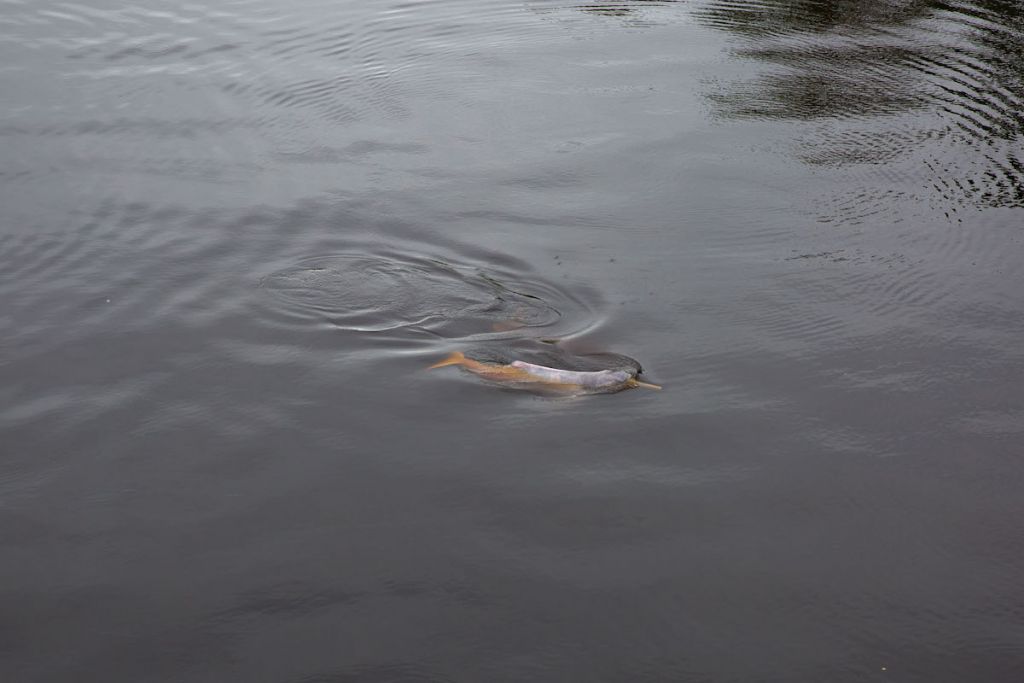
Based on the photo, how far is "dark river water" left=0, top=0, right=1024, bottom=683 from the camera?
4809 millimetres

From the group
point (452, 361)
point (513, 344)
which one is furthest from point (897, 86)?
point (452, 361)

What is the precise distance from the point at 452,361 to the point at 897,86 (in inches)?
233

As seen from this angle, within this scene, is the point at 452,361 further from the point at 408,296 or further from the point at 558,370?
the point at 408,296

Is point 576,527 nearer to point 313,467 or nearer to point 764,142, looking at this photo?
point 313,467

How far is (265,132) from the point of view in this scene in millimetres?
9695

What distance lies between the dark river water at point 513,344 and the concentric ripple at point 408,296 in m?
0.03

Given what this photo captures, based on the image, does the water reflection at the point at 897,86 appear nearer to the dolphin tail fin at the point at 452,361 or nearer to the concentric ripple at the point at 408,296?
the concentric ripple at the point at 408,296

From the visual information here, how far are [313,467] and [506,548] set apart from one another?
1.22 meters

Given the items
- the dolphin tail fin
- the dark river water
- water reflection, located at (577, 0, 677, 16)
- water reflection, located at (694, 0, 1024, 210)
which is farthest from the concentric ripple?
water reflection, located at (577, 0, 677, 16)

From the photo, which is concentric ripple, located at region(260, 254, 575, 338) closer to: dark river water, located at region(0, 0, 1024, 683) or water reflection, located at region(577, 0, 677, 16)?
dark river water, located at region(0, 0, 1024, 683)

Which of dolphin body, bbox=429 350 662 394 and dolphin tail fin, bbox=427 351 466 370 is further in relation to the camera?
dolphin tail fin, bbox=427 351 466 370

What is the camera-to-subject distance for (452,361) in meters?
6.45

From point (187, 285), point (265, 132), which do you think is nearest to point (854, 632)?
point (187, 285)

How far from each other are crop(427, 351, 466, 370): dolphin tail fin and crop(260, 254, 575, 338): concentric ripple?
26cm
